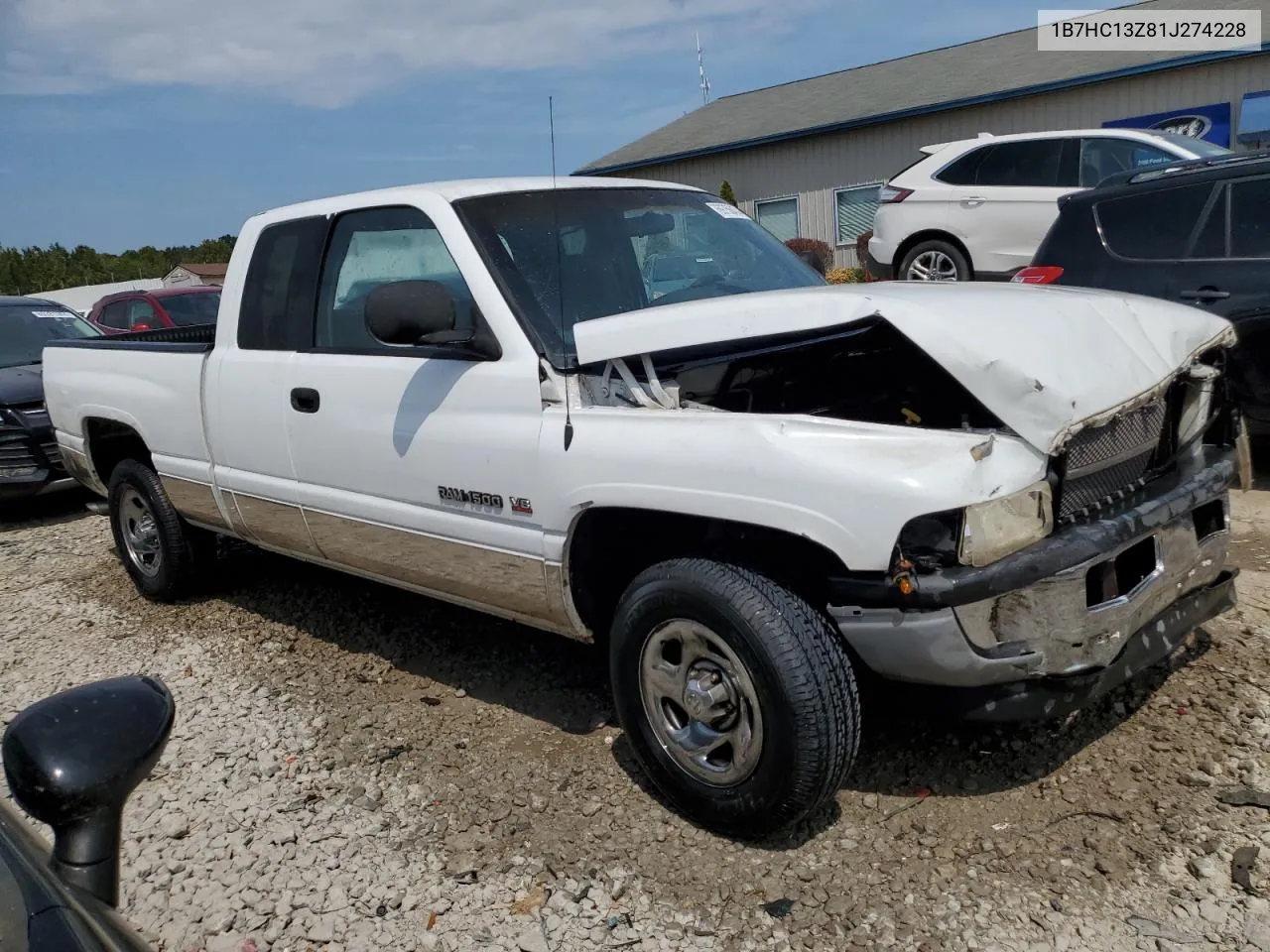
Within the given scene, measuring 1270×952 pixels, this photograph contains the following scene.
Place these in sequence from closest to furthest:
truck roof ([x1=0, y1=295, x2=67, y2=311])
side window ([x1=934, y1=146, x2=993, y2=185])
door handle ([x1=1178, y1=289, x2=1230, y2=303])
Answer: door handle ([x1=1178, y1=289, x2=1230, y2=303]) < truck roof ([x1=0, y1=295, x2=67, y2=311]) < side window ([x1=934, y1=146, x2=993, y2=185])

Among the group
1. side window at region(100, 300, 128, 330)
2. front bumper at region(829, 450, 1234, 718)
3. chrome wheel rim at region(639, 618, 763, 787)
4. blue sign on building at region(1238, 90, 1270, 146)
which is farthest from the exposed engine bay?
blue sign on building at region(1238, 90, 1270, 146)

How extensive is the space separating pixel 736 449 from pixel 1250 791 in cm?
175

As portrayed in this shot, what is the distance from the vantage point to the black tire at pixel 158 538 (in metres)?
5.39

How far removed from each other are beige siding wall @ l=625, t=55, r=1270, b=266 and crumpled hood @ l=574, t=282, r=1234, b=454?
14.9 m

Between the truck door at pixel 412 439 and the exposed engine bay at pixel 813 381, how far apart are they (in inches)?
14.7

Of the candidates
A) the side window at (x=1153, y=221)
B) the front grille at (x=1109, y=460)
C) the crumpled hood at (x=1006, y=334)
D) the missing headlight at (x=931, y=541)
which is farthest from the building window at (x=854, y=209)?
the missing headlight at (x=931, y=541)

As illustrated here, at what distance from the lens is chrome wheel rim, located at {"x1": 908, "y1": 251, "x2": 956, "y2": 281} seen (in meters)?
11.0

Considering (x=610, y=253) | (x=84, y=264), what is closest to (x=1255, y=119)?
(x=610, y=253)

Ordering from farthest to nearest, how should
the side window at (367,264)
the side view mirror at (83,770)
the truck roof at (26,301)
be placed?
the truck roof at (26,301) < the side window at (367,264) < the side view mirror at (83,770)

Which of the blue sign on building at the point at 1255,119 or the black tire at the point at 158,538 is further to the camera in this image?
the blue sign on building at the point at 1255,119

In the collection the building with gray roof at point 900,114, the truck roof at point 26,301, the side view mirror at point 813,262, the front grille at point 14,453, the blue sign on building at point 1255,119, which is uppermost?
the building with gray roof at point 900,114

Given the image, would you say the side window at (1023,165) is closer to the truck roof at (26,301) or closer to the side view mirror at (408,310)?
the side view mirror at (408,310)

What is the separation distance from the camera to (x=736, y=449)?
9.15ft

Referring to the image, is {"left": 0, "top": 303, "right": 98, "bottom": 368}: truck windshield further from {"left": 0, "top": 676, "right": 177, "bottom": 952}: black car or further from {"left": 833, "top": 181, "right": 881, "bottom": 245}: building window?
{"left": 833, "top": 181, "right": 881, "bottom": 245}: building window
